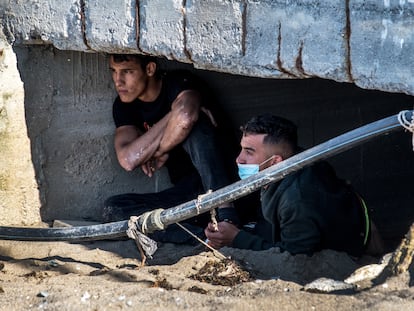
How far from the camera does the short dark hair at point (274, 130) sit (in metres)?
5.33

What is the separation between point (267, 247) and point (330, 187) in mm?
429

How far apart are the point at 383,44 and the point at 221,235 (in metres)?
1.52

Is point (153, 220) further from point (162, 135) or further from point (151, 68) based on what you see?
point (151, 68)

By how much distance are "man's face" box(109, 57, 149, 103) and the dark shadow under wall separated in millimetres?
142

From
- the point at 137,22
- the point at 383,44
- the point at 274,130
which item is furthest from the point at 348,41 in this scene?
the point at 137,22

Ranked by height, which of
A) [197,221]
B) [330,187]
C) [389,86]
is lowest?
[197,221]

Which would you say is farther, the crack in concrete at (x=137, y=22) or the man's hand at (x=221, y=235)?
the man's hand at (x=221, y=235)

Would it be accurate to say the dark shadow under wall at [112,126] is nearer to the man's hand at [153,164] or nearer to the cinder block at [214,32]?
the man's hand at [153,164]

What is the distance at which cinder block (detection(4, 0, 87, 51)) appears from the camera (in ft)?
18.4

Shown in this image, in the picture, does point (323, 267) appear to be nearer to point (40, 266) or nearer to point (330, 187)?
point (330, 187)

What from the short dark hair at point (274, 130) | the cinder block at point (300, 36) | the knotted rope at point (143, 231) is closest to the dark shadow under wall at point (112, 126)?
the short dark hair at point (274, 130)

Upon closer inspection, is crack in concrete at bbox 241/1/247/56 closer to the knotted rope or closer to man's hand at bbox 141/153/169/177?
the knotted rope

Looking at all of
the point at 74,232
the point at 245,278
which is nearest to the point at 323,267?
the point at 245,278

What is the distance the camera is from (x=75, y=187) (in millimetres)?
6305
